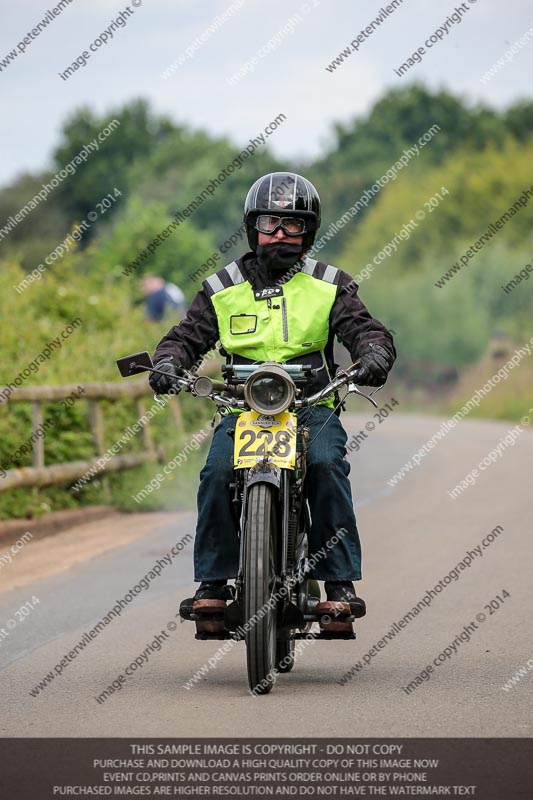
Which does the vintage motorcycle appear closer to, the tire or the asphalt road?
the tire

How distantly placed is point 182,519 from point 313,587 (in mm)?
6798

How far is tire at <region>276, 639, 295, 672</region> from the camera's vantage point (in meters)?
6.87

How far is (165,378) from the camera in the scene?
6.73 metres

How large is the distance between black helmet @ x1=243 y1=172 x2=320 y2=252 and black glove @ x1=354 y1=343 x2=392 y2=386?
0.65 metres

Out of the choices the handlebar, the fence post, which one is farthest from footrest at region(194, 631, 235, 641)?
the fence post

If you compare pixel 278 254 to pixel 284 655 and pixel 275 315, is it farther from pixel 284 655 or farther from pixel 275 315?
pixel 284 655

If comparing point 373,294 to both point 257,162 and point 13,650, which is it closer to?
point 257,162

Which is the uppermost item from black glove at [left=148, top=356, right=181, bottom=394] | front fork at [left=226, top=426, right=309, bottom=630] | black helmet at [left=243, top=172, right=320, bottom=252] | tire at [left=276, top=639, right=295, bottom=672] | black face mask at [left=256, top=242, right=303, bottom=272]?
black helmet at [left=243, top=172, right=320, bottom=252]

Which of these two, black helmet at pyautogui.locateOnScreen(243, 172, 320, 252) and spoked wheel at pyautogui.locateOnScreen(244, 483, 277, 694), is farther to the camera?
black helmet at pyautogui.locateOnScreen(243, 172, 320, 252)

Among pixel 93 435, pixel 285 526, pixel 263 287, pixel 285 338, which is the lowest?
pixel 285 526

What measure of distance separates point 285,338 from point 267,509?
2.97 ft

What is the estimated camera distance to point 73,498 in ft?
47.2

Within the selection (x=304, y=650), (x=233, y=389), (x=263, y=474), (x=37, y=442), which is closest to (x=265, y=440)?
(x=263, y=474)
